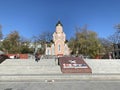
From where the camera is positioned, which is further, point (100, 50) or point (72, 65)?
point (100, 50)

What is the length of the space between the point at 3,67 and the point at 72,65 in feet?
31.8

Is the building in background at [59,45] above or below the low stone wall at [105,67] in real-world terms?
above

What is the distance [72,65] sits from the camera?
31.8 meters

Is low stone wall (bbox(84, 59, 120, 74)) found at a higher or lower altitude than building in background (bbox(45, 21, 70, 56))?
lower

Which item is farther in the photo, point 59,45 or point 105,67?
point 59,45

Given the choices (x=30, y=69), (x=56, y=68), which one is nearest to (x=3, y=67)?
(x=30, y=69)

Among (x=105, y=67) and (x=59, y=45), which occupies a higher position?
(x=59, y=45)

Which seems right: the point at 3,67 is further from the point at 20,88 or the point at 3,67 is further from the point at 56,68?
the point at 20,88

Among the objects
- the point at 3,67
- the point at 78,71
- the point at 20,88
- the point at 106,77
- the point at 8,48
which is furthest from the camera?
the point at 8,48

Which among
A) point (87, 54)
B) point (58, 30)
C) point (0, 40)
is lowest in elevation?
point (87, 54)

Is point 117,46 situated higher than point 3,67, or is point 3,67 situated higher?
point 117,46

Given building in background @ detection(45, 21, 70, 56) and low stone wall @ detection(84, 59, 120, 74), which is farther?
building in background @ detection(45, 21, 70, 56)

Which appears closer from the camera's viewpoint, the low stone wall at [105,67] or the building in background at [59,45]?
the low stone wall at [105,67]

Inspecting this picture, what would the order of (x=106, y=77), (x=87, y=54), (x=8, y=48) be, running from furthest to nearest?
(x=8, y=48)
(x=87, y=54)
(x=106, y=77)
